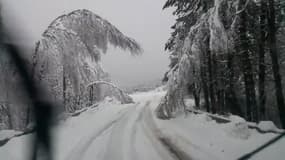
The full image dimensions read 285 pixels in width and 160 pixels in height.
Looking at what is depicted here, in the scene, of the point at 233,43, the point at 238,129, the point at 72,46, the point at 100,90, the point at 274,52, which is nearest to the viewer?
the point at 238,129

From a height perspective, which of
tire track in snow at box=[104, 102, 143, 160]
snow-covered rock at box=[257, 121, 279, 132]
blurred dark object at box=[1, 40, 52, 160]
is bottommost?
tire track in snow at box=[104, 102, 143, 160]

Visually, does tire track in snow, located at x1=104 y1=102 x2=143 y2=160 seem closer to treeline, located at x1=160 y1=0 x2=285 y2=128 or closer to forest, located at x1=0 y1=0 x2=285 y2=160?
forest, located at x1=0 y1=0 x2=285 y2=160

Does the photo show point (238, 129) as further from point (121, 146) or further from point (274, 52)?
point (274, 52)

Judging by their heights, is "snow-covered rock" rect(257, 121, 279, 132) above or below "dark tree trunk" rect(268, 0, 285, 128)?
below

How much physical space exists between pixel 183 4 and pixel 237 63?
199 inches

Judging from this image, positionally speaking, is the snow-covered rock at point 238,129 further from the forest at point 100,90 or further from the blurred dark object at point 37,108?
the blurred dark object at point 37,108

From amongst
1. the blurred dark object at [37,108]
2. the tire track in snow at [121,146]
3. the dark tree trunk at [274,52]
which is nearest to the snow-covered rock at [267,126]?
the tire track in snow at [121,146]

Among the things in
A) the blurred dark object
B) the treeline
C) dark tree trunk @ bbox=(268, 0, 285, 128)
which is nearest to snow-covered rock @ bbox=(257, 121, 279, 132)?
the treeline

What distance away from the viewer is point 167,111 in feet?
41.3

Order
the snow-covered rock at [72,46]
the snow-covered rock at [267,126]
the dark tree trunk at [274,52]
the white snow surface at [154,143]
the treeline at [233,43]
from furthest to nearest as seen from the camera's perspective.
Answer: the dark tree trunk at [274,52], the treeline at [233,43], the snow-covered rock at [72,46], the snow-covered rock at [267,126], the white snow surface at [154,143]

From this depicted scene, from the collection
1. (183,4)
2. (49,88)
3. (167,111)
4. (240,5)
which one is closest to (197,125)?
(167,111)

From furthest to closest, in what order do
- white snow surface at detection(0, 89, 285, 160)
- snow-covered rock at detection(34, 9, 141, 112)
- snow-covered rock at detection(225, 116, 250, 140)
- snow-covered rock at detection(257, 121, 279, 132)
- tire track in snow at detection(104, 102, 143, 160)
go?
1. snow-covered rock at detection(34, 9, 141, 112)
2. snow-covered rock at detection(225, 116, 250, 140)
3. tire track in snow at detection(104, 102, 143, 160)
4. snow-covered rock at detection(257, 121, 279, 132)
5. white snow surface at detection(0, 89, 285, 160)

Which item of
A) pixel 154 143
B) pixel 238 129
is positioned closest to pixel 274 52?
pixel 238 129

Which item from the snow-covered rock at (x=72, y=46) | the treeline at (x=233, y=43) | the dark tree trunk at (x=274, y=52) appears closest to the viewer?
the snow-covered rock at (x=72, y=46)
